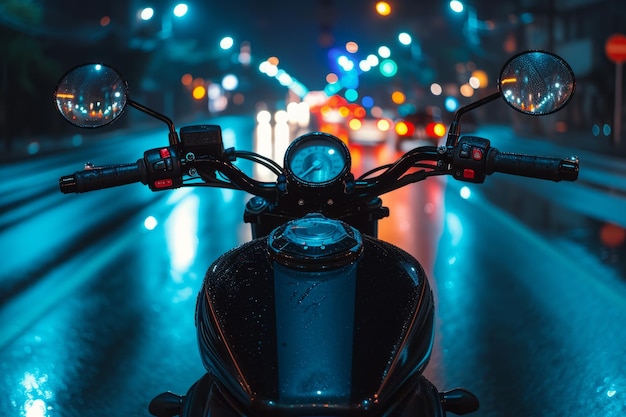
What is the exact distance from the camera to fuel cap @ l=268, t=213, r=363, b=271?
8.44ft

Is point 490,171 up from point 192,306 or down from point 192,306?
up

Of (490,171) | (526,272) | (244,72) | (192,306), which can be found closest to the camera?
→ (490,171)

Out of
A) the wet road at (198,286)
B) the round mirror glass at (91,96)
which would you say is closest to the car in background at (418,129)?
the wet road at (198,286)

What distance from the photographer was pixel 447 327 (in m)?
6.50

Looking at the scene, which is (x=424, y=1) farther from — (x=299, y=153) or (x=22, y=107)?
(x=299, y=153)

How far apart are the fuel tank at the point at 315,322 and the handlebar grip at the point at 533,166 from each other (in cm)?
64

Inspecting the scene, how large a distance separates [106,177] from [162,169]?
0.22 meters

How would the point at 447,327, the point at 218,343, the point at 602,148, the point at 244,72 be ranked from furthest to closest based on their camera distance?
the point at 244,72 → the point at 602,148 → the point at 447,327 → the point at 218,343

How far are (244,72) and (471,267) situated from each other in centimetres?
7960

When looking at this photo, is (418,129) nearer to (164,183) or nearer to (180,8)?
(180,8)

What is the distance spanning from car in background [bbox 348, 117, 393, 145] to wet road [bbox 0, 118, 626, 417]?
63.1ft

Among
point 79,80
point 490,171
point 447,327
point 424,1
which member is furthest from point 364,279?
point 424,1

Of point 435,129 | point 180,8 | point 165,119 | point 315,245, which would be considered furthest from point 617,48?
point 315,245

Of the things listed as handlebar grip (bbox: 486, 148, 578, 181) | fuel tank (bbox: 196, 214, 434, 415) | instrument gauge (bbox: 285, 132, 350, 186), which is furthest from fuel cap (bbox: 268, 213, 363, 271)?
handlebar grip (bbox: 486, 148, 578, 181)
